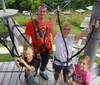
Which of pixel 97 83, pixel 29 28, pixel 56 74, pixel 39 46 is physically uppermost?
pixel 29 28

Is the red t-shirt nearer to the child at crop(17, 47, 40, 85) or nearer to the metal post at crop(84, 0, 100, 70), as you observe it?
the child at crop(17, 47, 40, 85)

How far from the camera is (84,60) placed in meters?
2.83

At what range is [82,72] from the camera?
2938mm

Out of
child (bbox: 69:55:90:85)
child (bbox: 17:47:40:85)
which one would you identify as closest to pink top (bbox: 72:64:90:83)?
child (bbox: 69:55:90:85)

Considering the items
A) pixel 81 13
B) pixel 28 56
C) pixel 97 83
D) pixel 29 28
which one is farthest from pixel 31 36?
pixel 81 13

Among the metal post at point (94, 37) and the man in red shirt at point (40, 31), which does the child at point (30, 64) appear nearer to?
the man in red shirt at point (40, 31)

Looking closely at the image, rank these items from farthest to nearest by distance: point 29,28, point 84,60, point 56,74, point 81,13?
point 81,13
point 56,74
point 29,28
point 84,60

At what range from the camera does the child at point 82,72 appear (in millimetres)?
2855

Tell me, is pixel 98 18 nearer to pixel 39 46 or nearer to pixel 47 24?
pixel 47 24

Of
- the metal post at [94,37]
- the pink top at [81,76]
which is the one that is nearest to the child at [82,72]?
the pink top at [81,76]

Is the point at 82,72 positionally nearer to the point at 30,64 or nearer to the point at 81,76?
the point at 81,76

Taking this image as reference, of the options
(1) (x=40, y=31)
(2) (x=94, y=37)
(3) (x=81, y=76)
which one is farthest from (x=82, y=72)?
(1) (x=40, y=31)

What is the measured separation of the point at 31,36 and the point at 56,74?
26.9 inches

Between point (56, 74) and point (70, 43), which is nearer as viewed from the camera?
point (70, 43)
